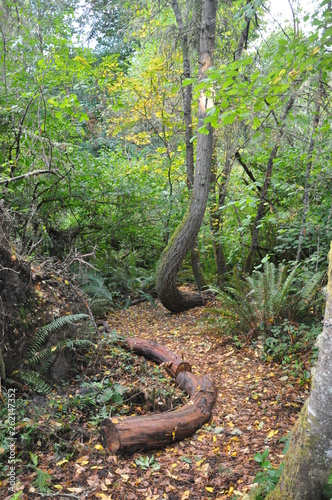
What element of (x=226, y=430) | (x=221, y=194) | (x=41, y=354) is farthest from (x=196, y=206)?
(x=226, y=430)

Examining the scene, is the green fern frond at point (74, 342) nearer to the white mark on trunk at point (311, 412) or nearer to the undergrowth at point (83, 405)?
the undergrowth at point (83, 405)

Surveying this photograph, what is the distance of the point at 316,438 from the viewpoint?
185 cm

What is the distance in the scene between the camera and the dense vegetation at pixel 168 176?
162 inches

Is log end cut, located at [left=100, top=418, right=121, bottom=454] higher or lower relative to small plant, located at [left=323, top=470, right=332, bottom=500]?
lower

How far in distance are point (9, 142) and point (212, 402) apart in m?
5.80

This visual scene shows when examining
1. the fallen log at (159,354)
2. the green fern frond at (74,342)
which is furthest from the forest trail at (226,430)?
the green fern frond at (74,342)

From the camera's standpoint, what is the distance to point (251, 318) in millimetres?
5629

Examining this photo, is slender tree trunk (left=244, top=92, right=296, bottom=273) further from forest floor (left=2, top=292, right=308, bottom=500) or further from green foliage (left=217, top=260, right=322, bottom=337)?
forest floor (left=2, top=292, right=308, bottom=500)

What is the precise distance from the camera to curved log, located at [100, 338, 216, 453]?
335 cm

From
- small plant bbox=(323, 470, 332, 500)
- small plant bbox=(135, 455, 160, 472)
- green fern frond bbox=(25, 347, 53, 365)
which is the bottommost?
small plant bbox=(135, 455, 160, 472)

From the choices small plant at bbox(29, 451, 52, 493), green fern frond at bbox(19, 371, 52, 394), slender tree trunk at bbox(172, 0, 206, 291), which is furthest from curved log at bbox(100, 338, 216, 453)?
slender tree trunk at bbox(172, 0, 206, 291)

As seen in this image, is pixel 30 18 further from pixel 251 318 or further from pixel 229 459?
pixel 229 459

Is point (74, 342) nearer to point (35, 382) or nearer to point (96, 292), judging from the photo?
point (35, 382)

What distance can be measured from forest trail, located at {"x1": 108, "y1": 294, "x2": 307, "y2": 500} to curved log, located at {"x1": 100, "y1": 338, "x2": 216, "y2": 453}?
9 cm
